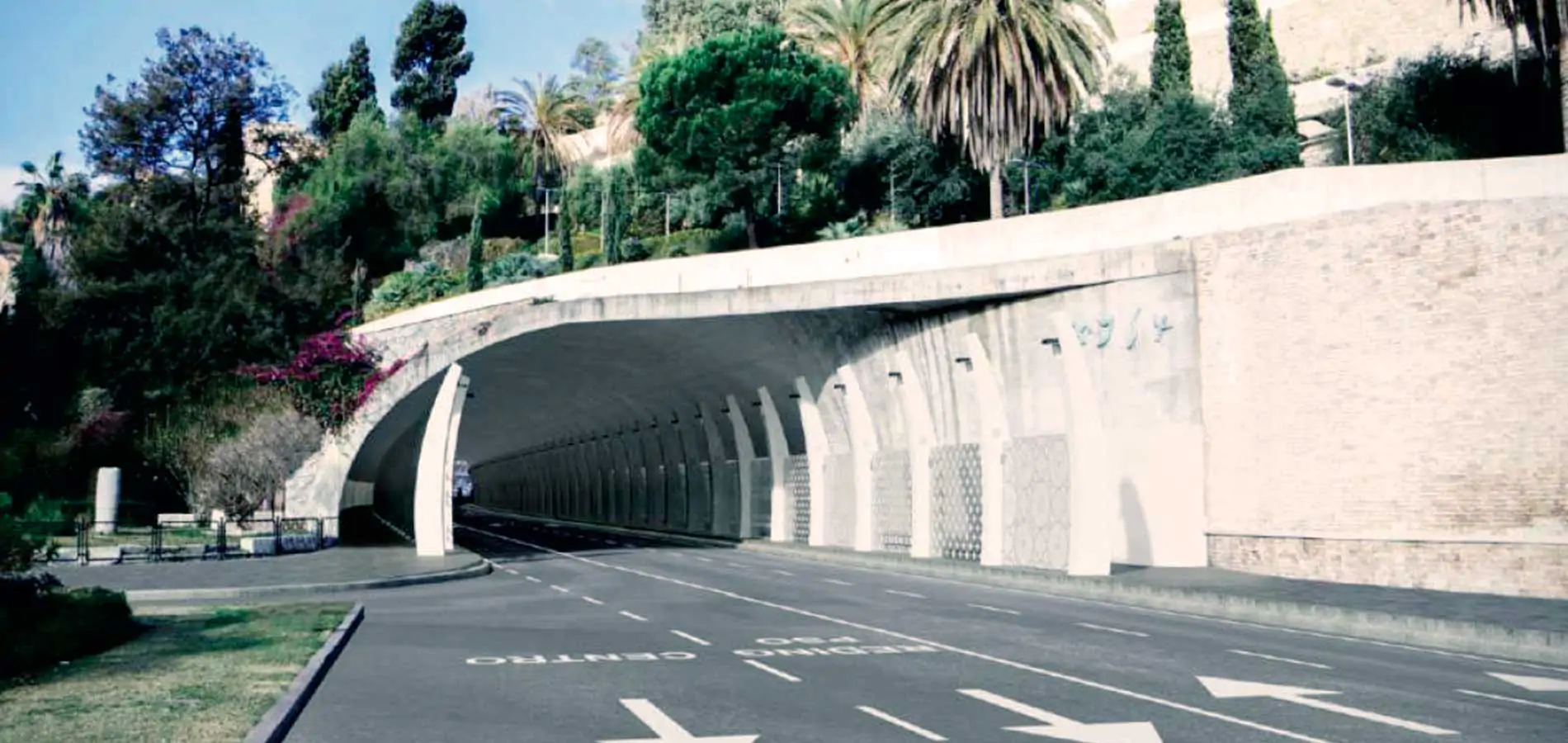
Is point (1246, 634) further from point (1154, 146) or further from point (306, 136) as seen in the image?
point (306, 136)

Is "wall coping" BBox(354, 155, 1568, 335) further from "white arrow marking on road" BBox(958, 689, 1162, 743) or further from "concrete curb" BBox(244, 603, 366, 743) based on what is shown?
"concrete curb" BBox(244, 603, 366, 743)

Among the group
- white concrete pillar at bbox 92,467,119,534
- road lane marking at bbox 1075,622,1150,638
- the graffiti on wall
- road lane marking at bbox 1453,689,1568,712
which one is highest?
the graffiti on wall

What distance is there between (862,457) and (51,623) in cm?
2560

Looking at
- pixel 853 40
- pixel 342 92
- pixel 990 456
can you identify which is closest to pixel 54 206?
pixel 342 92

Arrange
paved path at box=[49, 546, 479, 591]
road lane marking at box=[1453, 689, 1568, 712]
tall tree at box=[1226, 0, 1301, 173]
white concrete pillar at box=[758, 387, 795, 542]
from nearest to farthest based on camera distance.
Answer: road lane marking at box=[1453, 689, 1568, 712] < paved path at box=[49, 546, 479, 591] < white concrete pillar at box=[758, 387, 795, 542] < tall tree at box=[1226, 0, 1301, 173]

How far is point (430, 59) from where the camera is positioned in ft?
398

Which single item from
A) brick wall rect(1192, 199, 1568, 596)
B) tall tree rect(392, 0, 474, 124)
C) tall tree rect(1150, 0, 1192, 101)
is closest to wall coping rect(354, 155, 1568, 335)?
brick wall rect(1192, 199, 1568, 596)

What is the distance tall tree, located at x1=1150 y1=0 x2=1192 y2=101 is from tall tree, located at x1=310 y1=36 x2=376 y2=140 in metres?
60.8

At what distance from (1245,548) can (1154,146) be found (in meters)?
32.2

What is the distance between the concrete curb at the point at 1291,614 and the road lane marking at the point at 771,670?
921 centimetres

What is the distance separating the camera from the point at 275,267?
68.9 metres

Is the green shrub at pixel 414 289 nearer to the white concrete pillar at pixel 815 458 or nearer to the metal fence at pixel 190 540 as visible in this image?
the metal fence at pixel 190 540

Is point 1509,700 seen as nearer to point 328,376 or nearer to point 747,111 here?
point 328,376

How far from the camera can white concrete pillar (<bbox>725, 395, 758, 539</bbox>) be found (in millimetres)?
50344
